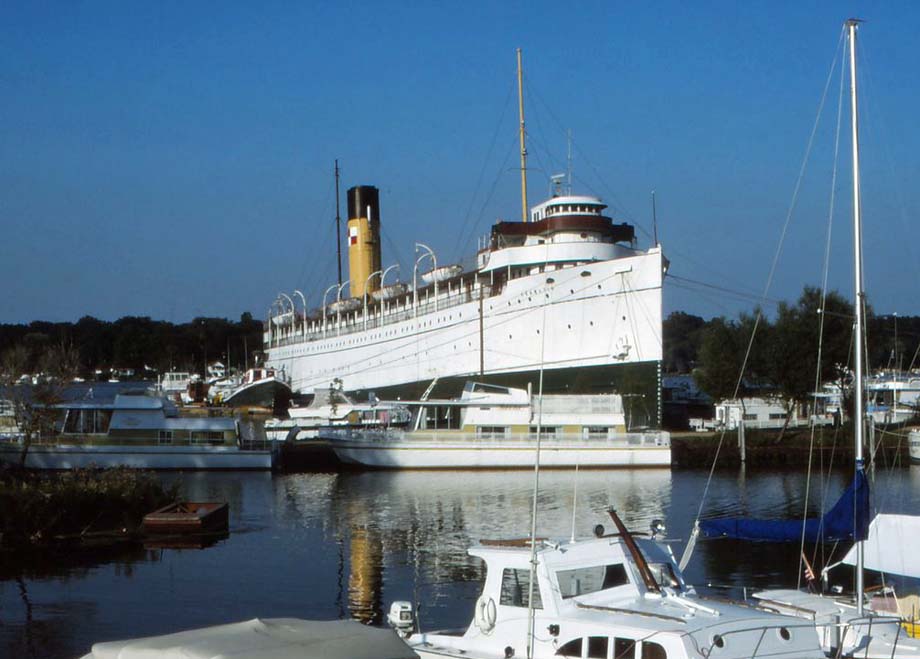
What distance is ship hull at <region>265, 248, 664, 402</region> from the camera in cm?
5322

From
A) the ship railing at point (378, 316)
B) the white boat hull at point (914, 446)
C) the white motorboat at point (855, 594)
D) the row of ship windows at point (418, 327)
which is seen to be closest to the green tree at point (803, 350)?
the white boat hull at point (914, 446)

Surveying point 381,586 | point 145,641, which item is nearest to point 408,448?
point 381,586

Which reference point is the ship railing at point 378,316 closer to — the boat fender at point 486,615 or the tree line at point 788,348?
the tree line at point 788,348

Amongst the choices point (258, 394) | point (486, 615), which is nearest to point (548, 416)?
point (486, 615)

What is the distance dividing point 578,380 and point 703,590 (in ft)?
125

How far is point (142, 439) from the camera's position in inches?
1764

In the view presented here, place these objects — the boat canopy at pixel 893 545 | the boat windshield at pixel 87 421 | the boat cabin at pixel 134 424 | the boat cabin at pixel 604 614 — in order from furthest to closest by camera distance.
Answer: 1. the boat windshield at pixel 87 421
2. the boat cabin at pixel 134 424
3. the boat canopy at pixel 893 545
4. the boat cabin at pixel 604 614

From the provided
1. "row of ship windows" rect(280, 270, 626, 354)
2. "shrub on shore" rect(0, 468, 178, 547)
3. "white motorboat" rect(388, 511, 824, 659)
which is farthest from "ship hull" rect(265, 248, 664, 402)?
"white motorboat" rect(388, 511, 824, 659)

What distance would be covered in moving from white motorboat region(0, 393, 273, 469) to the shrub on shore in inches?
563

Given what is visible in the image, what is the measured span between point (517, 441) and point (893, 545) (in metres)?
28.4

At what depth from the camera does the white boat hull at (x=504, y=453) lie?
44.9 meters

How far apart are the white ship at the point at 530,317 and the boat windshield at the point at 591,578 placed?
3296cm

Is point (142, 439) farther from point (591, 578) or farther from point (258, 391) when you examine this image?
point (591, 578)

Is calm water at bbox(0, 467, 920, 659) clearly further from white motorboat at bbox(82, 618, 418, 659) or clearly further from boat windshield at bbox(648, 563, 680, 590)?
white motorboat at bbox(82, 618, 418, 659)
